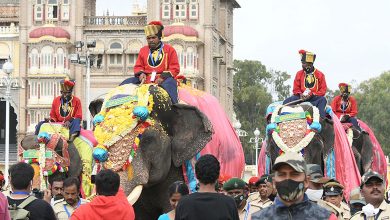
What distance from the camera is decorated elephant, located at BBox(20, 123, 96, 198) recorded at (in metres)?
17.7

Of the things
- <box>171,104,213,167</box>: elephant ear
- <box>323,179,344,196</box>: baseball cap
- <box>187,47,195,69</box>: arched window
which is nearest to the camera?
<box>323,179,344,196</box>: baseball cap

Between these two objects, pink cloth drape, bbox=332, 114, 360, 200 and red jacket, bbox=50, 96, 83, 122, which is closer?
pink cloth drape, bbox=332, 114, 360, 200

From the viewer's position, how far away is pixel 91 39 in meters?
79.4

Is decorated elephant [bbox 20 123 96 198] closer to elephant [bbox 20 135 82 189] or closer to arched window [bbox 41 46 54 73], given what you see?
elephant [bbox 20 135 82 189]

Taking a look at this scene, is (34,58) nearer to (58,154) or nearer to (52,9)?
(52,9)

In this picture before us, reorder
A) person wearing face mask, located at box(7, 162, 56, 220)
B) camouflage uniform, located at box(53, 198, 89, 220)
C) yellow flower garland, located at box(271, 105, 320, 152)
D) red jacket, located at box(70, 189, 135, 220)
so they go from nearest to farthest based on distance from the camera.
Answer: red jacket, located at box(70, 189, 135, 220) < person wearing face mask, located at box(7, 162, 56, 220) < camouflage uniform, located at box(53, 198, 89, 220) < yellow flower garland, located at box(271, 105, 320, 152)

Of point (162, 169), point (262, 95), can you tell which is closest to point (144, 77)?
point (162, 169)

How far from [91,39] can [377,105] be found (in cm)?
3710

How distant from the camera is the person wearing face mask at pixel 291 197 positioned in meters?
6.76

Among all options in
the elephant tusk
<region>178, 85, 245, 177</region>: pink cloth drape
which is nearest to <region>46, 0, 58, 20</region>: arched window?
<region>178, 85, 245, 177</region>: pink cloth drape

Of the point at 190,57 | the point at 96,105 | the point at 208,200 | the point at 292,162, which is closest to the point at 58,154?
the point at 96,105

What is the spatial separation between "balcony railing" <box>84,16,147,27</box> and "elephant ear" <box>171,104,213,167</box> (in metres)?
66.9

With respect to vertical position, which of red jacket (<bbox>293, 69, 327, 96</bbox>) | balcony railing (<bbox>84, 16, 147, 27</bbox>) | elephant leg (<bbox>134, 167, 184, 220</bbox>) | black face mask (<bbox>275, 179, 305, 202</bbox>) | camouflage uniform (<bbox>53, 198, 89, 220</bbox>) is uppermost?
balcony railing (<bbox>84, 16, 147, 27</bbox>)

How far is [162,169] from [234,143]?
3258 mm
